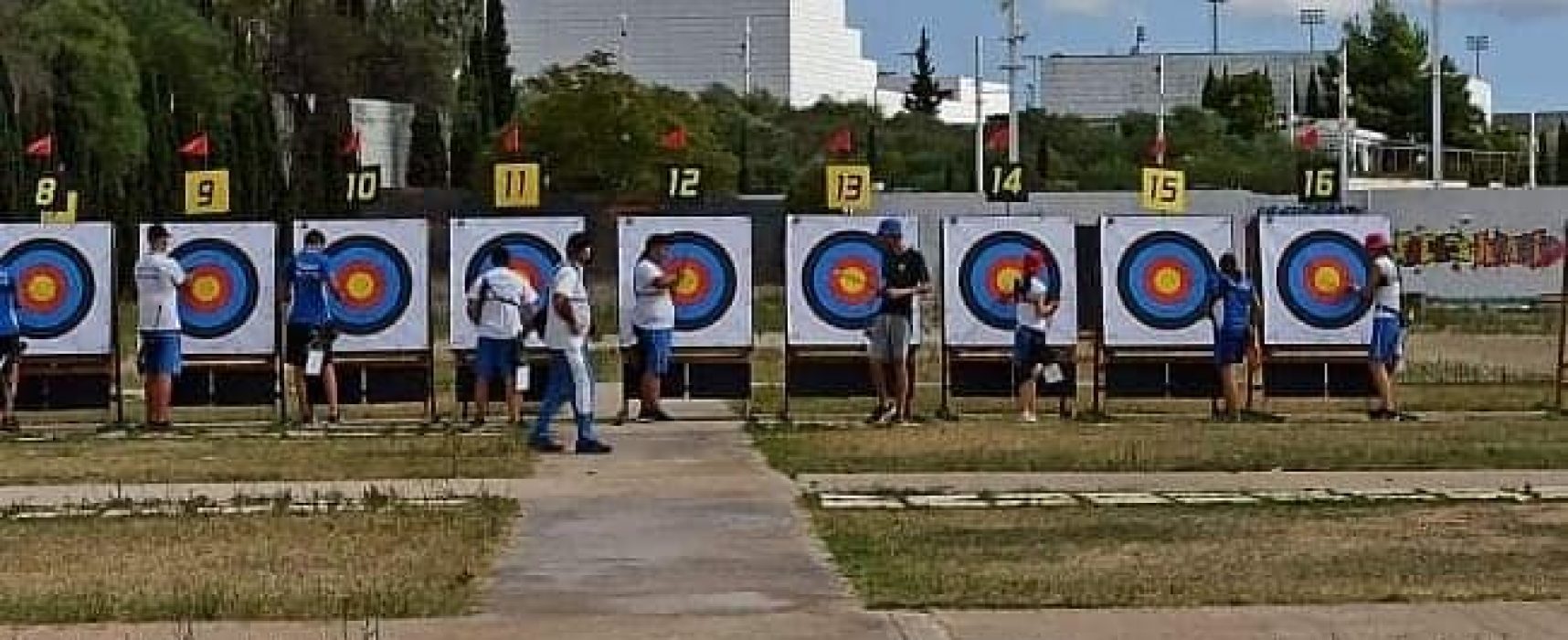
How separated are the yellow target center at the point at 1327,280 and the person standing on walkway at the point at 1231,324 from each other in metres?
1.11

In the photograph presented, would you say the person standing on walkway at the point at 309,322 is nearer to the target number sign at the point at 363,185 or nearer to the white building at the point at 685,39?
the target number sign at the point at 363,185

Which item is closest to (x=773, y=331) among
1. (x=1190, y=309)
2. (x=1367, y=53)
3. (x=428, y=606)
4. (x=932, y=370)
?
(x=932, y=370)

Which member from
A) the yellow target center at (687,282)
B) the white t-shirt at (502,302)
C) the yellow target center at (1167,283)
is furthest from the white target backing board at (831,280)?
the white t-shirt at (502,302)

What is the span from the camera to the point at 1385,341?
75.4 feet

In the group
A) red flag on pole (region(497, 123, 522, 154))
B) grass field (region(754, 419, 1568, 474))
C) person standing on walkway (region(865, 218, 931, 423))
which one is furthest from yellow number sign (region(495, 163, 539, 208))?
red flag on pole (region(497, 123, 522, 154))

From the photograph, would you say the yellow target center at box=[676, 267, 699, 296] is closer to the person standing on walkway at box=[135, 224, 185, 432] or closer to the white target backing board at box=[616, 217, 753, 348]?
the white target backing board at box=[616, 217, 753, 348]

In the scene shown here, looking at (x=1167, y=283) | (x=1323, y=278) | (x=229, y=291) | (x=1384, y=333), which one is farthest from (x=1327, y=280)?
(x=229, y=291)

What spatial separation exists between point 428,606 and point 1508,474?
9.17m

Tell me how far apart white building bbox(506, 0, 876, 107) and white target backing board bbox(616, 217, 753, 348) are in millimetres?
97298

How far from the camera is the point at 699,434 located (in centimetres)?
2158

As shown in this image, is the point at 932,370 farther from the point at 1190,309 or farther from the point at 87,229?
the point at 87,229

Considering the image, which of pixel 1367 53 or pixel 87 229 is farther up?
pixel 1367 53

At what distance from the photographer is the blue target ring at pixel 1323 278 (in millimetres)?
24641

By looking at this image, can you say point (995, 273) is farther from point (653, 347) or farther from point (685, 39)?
point (685, 39)
